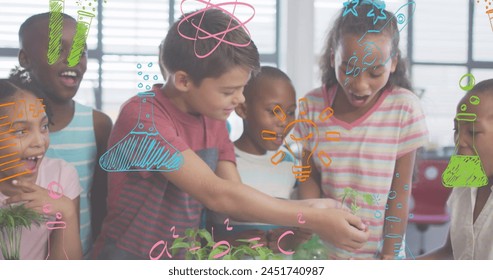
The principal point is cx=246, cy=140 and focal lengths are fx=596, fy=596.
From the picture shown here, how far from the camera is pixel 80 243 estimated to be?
1024 millimetres

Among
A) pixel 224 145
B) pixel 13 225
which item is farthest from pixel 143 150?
pixel 13 225

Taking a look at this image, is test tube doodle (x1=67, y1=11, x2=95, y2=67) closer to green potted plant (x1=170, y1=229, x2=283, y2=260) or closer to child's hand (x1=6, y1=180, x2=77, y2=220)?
child's hand (x1=6, y1=180, x2=77, y2=220)

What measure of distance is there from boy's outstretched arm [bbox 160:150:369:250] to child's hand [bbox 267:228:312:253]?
18mm

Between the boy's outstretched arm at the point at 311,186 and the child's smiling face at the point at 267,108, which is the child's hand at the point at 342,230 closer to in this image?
the boy's outstretched arm at the point at 311,186

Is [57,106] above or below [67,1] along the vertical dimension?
below

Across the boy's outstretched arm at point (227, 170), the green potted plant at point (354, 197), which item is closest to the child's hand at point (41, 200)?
the boy's outstretched arm at point (227, 170)

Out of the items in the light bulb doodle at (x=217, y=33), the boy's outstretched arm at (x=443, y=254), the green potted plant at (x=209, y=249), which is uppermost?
the light bulb doodle at (x=217, y=33)

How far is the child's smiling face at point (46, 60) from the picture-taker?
0.99m

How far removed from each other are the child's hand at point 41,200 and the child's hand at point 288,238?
35cm

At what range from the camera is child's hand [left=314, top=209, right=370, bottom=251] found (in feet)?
3.31

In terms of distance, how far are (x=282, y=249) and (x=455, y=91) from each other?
41cm
